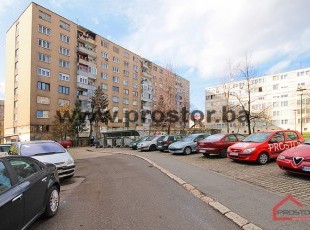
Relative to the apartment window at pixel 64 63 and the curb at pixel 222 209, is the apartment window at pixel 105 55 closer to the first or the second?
the apartment window at pixel 64 63

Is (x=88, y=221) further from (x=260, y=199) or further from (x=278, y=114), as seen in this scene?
(x=278, y=114)

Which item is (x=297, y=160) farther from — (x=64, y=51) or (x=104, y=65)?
(x=104, y=65)

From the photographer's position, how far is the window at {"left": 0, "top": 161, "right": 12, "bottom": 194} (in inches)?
154

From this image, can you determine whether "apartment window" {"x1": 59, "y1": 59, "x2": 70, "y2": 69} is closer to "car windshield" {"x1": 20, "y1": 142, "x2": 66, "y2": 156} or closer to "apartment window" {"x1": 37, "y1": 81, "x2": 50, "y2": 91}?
"apartment window" {"x1": 37, "y1": 81, "x2": 50, "y2": 91}

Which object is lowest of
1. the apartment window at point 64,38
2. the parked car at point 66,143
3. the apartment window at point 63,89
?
the parked car at point 66,143

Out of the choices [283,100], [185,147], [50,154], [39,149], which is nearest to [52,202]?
[50,154]

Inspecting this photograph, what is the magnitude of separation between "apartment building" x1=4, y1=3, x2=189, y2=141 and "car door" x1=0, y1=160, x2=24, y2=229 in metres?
36.3

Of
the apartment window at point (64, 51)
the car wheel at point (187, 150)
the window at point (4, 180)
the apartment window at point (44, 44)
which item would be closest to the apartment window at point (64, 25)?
the apartment window at point (64, 51)

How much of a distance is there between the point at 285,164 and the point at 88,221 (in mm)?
6348

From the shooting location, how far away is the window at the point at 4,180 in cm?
392

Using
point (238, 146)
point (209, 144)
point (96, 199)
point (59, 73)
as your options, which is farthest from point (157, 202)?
point (59, 73)

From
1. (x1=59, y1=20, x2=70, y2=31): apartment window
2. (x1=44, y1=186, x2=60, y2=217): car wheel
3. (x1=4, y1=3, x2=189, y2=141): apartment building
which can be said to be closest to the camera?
(x1=44, y1=186, x2=60, y2=217): car wheel

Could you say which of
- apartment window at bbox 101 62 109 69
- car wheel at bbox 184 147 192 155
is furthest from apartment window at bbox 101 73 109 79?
car wheel at bbox 184 147 192 155

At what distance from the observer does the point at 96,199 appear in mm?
6668
